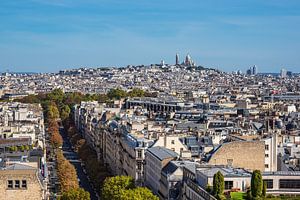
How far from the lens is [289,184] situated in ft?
157

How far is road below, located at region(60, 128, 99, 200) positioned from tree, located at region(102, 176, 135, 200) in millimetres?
11449

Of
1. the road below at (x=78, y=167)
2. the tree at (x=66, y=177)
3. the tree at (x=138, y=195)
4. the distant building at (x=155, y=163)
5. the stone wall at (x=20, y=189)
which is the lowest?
the road below at (x=78, y=167)

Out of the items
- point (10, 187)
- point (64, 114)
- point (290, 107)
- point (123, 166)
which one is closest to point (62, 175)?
point (123, 166)

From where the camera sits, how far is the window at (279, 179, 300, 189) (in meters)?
47.9

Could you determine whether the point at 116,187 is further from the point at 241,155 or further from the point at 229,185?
the point at 229,185

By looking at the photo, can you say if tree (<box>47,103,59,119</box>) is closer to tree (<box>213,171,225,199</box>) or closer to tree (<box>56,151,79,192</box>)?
tree (<box>56,151,79,192</box>)

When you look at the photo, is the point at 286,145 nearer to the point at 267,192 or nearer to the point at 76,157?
the point at 267,192

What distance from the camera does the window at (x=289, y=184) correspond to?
47.9 metres

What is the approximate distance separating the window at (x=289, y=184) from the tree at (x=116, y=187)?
50.1 ft

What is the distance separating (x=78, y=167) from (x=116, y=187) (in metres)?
33.6

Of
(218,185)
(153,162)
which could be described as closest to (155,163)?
(153,162)

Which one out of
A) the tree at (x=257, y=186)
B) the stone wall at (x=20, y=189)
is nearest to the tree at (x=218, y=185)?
the tree at (x=257, y=186)

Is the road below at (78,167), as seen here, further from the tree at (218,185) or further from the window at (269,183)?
the tree at (218,185)

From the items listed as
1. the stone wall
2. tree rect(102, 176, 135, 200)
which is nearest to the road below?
tree rect(102, 176, 135, 200)
